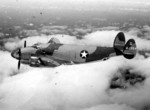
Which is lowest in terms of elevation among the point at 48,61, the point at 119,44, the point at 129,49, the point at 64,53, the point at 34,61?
the point at 48,61

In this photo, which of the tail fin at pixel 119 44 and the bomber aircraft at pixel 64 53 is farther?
the tail fin at pixel 119 44

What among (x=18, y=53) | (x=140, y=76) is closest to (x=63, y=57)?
(x=18, y=53)

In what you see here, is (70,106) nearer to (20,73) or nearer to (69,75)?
(69,75)

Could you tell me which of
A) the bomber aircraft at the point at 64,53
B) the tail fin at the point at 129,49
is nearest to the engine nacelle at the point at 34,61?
the bomber aircraft at the point at 64,53

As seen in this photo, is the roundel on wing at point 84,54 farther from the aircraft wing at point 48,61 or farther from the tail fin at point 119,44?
the tail fin at point 119,44

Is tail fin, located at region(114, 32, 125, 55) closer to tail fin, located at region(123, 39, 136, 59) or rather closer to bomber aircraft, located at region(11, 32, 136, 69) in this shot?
bomber aircraft, located at region(11, 32, 136, 69)

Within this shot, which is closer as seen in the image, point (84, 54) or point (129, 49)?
point (84, 54)

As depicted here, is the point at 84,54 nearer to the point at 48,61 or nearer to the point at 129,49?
the point at 48,61

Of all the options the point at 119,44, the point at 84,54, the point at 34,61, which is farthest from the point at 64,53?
the point at 119,44
